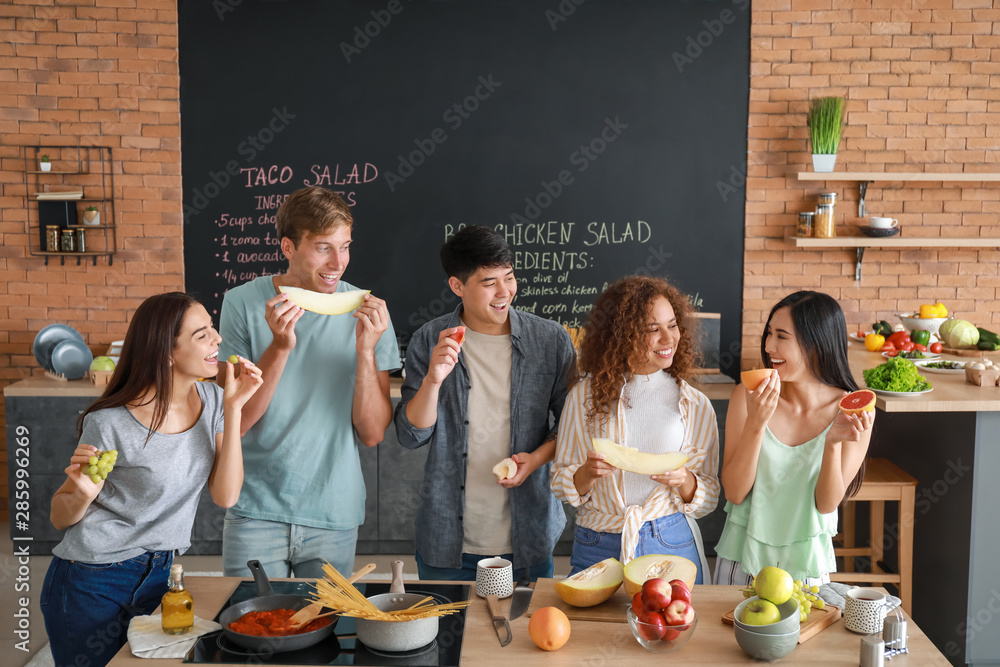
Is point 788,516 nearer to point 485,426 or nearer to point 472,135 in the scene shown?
point 485,426

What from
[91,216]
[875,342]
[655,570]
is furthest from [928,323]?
[91,216]

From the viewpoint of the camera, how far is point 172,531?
6.91 feet

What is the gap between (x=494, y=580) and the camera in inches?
79.6

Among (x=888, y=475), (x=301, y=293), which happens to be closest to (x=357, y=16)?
(x=301, y=293)

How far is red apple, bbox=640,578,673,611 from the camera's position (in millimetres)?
1731

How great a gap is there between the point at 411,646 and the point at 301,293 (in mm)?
1042

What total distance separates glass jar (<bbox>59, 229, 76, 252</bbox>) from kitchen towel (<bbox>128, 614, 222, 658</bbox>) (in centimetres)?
348

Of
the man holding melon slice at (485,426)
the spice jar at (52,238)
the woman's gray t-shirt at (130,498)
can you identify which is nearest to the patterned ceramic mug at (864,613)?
the man holding melon slice at (485,426)

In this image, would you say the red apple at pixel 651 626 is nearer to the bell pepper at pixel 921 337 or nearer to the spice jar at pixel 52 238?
the bell pepper at pixel 921 337

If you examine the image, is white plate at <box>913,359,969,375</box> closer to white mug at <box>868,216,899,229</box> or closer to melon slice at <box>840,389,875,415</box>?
white mug at <box>868,216,899,229</box>

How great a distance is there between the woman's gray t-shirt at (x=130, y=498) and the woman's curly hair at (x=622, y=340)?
112 centimetres

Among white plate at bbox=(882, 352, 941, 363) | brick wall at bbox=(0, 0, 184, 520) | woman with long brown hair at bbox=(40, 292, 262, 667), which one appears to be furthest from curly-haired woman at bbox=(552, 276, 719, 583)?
brick wall at bbox=(0, 0, 184, 520)

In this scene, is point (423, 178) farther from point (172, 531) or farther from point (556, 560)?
point (172, 531)

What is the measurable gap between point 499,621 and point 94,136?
411 cm
